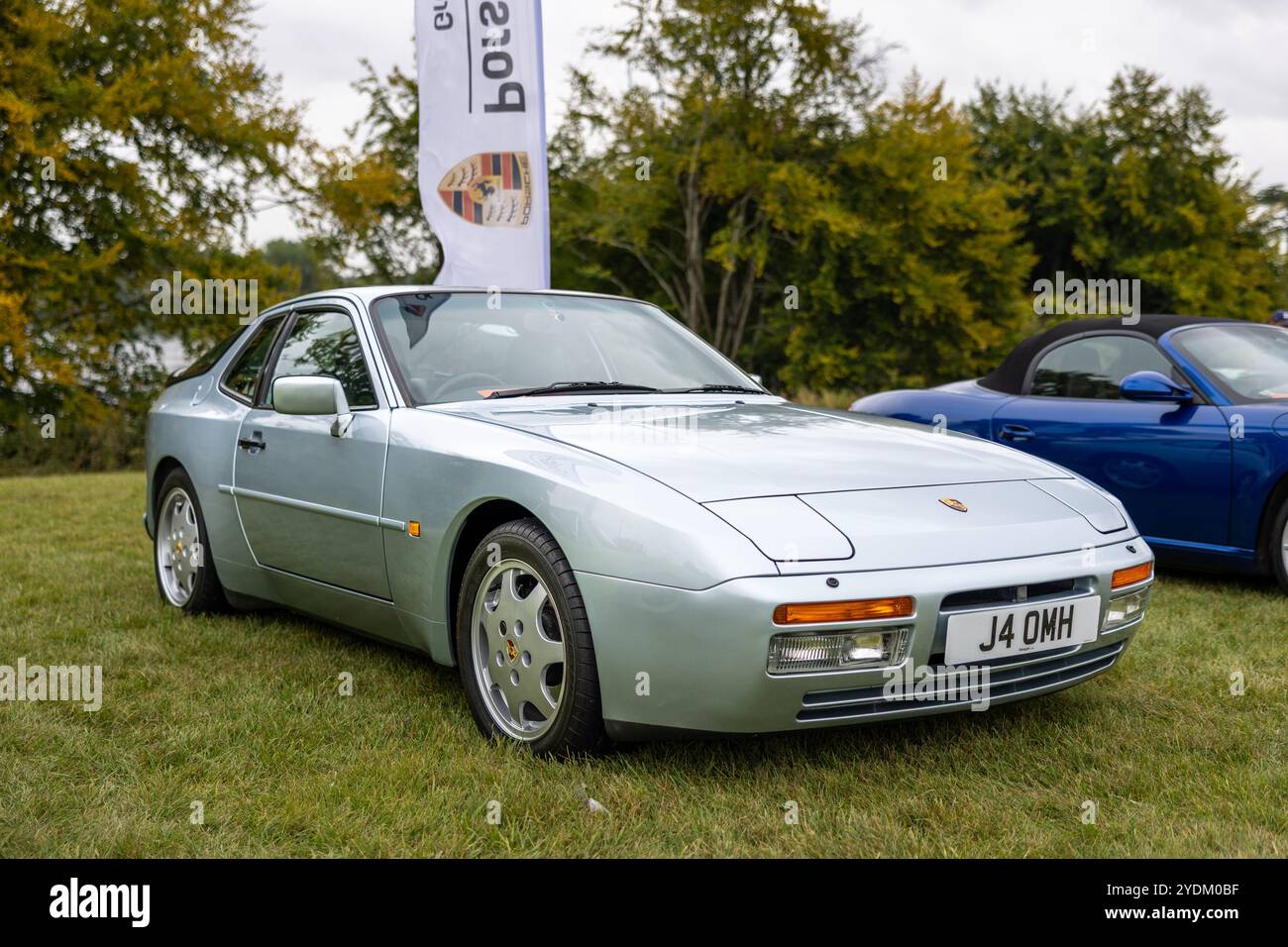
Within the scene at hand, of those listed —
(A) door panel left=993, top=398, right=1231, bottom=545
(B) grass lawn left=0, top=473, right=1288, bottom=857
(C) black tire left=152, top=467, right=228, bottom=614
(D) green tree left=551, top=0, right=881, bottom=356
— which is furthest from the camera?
(D) green tree left=551, top=0, right=881, bottom=356

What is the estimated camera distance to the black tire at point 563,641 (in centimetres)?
292

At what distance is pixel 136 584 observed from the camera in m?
5.68

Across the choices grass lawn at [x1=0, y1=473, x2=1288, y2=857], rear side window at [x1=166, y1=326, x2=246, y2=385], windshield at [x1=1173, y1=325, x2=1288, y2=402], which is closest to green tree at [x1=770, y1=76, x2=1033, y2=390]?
windshield at [x1=1173, y1=325, x2=1288, y2=402]

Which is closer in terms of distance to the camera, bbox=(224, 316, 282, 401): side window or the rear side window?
bbox=(224, 316, 282, 401): side window

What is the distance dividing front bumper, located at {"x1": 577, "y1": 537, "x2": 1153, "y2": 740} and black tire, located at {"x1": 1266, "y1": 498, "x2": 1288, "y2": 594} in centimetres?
274

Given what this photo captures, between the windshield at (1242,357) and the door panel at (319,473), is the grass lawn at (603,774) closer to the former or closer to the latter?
the door panel at (319,473)

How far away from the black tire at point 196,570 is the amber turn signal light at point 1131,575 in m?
3.41

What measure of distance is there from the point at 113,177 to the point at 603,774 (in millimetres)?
16331

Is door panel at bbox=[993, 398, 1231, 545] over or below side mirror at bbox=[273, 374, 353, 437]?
below

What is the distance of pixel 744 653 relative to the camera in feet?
8.72

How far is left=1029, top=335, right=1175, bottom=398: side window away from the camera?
581cm

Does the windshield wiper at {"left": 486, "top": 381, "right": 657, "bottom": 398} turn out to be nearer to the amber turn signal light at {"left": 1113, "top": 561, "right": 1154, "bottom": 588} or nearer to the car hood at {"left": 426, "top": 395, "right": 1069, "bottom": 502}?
the car hood at {"left": 426, "top": 395, "right": 1069, "bottom": 502}

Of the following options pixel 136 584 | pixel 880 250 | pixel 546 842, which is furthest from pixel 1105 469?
pixel 880 250

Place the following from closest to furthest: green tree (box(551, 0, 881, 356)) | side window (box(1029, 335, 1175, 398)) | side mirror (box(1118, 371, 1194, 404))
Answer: side mirror (box(1118, 371, 1194, 404))
side window (box(1029, 335, 1175, 398))
green tree (box(551, 0, 881, 356))
